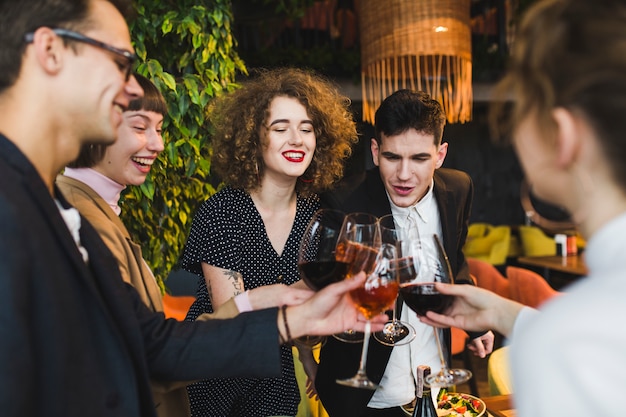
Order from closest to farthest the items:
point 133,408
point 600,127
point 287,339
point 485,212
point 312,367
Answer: point 600,127
point 133,408
point 287,339
point 312,367
point 485,212

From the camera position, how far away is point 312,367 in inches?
85.7

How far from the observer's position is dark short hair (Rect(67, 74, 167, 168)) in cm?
165

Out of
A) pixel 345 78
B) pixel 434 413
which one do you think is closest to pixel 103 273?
pixel 434 413

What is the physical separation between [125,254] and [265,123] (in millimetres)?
970

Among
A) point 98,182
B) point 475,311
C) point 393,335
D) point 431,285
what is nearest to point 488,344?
point 393,335

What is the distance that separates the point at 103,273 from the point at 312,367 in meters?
1.24

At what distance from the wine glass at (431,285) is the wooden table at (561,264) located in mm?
3786

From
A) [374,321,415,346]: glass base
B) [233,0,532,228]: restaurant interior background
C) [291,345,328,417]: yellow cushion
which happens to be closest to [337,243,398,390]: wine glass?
[374,321,415,346]: glass base

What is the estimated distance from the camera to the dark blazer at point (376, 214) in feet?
6.84

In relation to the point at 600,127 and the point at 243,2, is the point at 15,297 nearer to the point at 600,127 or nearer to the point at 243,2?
the point at 600,127

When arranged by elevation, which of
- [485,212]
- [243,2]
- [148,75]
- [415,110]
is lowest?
[485,212]

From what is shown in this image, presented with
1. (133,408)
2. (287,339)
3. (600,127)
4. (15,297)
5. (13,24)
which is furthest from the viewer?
(287,339)

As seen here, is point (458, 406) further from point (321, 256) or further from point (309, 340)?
point (321, 256)

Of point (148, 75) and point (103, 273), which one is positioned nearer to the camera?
point (103, 273)
